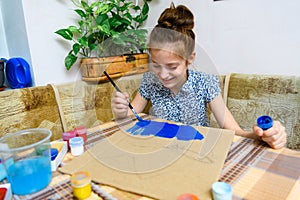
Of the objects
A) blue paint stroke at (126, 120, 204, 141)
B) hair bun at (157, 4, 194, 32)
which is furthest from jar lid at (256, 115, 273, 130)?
hair bun at (157, 4, 194, 32)

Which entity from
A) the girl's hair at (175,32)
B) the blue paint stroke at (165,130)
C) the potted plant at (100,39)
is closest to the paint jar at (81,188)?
the blue paint stroke at (165,130)

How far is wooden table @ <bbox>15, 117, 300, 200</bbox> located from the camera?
1.36 ft

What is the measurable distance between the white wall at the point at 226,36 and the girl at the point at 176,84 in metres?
0.25

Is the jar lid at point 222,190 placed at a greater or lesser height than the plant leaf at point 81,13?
lesser

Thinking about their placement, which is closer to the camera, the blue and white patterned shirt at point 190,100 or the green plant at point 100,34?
the blue and white patterned shirt at point 190,100

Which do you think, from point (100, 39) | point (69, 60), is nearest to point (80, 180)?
point (69, 60)

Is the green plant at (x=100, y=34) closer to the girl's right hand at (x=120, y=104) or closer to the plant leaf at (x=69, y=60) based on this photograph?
the plant leaf at (x=69, y=60)

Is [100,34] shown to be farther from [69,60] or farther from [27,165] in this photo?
[27,165]

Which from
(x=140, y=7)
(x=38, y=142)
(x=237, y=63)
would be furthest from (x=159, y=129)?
(x=140, y=7)

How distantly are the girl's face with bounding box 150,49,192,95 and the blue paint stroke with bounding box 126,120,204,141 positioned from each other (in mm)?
175

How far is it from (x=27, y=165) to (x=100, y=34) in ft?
3.11

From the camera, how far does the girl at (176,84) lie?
818 millimetres

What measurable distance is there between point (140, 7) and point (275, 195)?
4.76 ft

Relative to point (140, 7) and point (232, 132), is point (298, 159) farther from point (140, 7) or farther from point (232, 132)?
point (140, 7)
